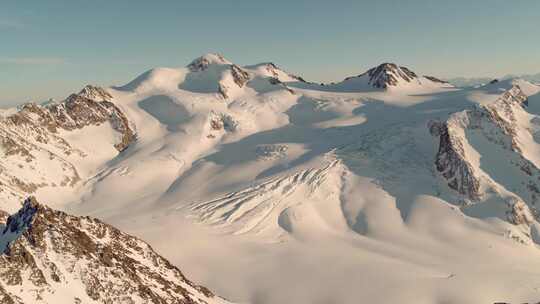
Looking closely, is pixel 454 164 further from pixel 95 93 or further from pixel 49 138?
pixel 95 93

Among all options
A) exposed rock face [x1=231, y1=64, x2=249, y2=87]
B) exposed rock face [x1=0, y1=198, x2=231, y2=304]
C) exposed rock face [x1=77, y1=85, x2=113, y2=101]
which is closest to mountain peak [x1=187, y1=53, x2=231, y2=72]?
exposed rock face [x1=231, y1=64, x2=249, y2=87]

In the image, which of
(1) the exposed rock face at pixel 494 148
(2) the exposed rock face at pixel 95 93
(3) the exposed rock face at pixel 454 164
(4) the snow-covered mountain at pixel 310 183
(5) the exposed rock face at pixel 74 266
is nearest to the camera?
(5) the exposed rock face at pixel 74 266

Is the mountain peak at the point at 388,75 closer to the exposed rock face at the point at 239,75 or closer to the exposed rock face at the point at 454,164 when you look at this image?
the exposed rock face at the point at 239,75

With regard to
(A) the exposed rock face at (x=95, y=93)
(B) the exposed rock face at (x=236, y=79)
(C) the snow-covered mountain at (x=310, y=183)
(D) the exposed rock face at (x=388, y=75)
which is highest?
(D) the exposed rock face at (x=388, y=75)

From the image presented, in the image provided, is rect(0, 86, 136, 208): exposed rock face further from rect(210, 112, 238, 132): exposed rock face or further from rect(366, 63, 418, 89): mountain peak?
rect(366, 63, 418, 89): mountain peak

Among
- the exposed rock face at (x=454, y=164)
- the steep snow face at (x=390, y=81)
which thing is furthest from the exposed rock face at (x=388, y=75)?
the exposed rock face at (x=454, y=164)

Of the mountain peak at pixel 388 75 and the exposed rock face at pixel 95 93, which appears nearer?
the exposed rock face at pixel 95 93

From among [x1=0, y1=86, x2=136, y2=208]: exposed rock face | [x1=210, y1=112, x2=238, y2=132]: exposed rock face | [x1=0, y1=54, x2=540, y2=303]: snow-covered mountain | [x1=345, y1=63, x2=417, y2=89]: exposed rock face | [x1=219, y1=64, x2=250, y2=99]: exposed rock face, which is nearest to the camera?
[x1=0, y1=54, x2=540, y2=303]: snow-covered mountain
